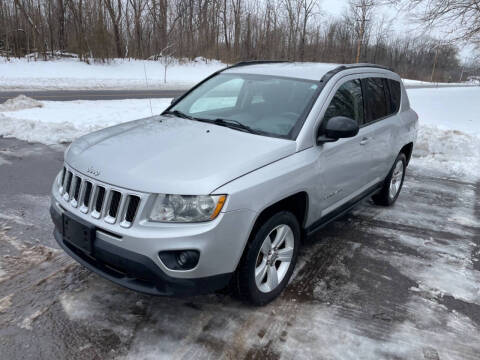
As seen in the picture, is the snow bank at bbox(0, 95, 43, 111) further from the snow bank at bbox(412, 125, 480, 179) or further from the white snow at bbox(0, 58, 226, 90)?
the snow bank at bbox(412, 125, 480, 179)

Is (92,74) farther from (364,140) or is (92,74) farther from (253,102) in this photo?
(364,140)

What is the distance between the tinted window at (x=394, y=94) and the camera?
5188 millimetres

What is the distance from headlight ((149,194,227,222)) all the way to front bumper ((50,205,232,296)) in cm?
29

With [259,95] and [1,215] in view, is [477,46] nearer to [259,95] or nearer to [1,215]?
[259,95]

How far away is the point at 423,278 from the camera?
3.81 m

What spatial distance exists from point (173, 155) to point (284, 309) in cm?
151

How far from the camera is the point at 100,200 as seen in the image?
8.98 feet

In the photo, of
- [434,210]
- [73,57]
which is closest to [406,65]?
[73,57]

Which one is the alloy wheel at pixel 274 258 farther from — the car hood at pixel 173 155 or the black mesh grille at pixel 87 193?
the black mesh grille at pixel 87 193

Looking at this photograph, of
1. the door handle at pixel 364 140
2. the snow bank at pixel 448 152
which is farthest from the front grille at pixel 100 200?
the snow bank at pixel 448 152

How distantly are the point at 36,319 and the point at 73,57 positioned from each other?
33242 mm

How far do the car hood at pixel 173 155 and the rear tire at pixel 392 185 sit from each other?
8.83 ft

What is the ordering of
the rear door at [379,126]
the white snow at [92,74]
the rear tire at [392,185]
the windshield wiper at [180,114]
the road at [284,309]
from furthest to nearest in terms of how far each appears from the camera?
the white snow at [92,74] < the rear tire at [392,185] < the rear door at [379,126] < the windshield wiper at [180,114] < the road at [284,309]

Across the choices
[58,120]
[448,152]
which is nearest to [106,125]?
[58,120]
